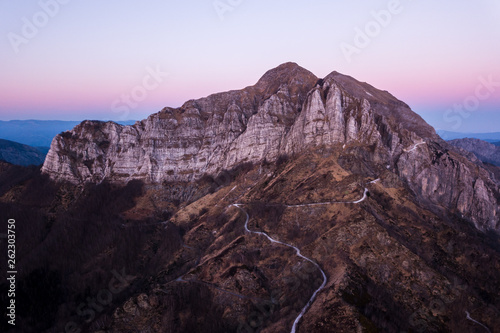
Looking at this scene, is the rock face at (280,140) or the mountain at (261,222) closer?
the mountain at (261,222)

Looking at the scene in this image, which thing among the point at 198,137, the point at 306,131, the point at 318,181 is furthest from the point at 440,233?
the point at 198,137

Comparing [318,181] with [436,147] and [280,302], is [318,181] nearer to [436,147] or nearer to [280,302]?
[280,302]

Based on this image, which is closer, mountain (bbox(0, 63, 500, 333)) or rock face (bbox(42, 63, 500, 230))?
mountain (bbox(0, 63, 500, 333))

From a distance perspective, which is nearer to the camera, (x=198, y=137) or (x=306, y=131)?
(x=306, y=131)
